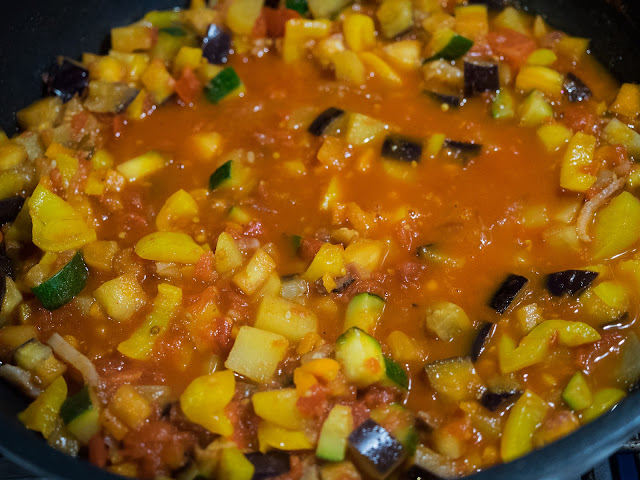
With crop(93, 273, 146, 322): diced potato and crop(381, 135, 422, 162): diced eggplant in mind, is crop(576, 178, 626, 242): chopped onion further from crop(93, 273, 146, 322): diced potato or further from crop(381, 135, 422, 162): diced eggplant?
crop(93, 273, 146, 322): diced potato

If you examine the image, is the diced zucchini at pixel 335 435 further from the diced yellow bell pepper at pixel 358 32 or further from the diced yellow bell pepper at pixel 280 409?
the diced yellow bell pepper at pixel 358 32

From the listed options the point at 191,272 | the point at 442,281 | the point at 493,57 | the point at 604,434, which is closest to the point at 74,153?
the point at 191,272

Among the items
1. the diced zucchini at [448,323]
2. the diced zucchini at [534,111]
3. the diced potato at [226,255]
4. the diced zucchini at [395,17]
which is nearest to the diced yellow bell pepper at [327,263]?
the diced potato at [226,255]

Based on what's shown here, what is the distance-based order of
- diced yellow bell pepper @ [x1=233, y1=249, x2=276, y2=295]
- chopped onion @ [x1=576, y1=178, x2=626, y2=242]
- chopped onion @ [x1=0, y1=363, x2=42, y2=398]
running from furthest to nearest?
chopped onion @ [x1=576, y1=178, x2=626, y2=242] → diced yellow bell pepper @ [x1=233, y1=249, x2=276, y2=295] → chopped onion @ [x1=0, y1=363, x2=42, y2=398]

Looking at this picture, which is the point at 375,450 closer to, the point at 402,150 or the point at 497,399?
the point at 497,399

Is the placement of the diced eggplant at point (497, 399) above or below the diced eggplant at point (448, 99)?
below

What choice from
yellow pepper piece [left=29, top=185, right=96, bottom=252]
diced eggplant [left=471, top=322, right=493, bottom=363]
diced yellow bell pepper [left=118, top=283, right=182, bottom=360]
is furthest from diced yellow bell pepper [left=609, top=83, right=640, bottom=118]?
yellow pepper piece [left=29, top=185, right=96, bottom=252]

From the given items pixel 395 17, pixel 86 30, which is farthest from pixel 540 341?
pixel 86 30
